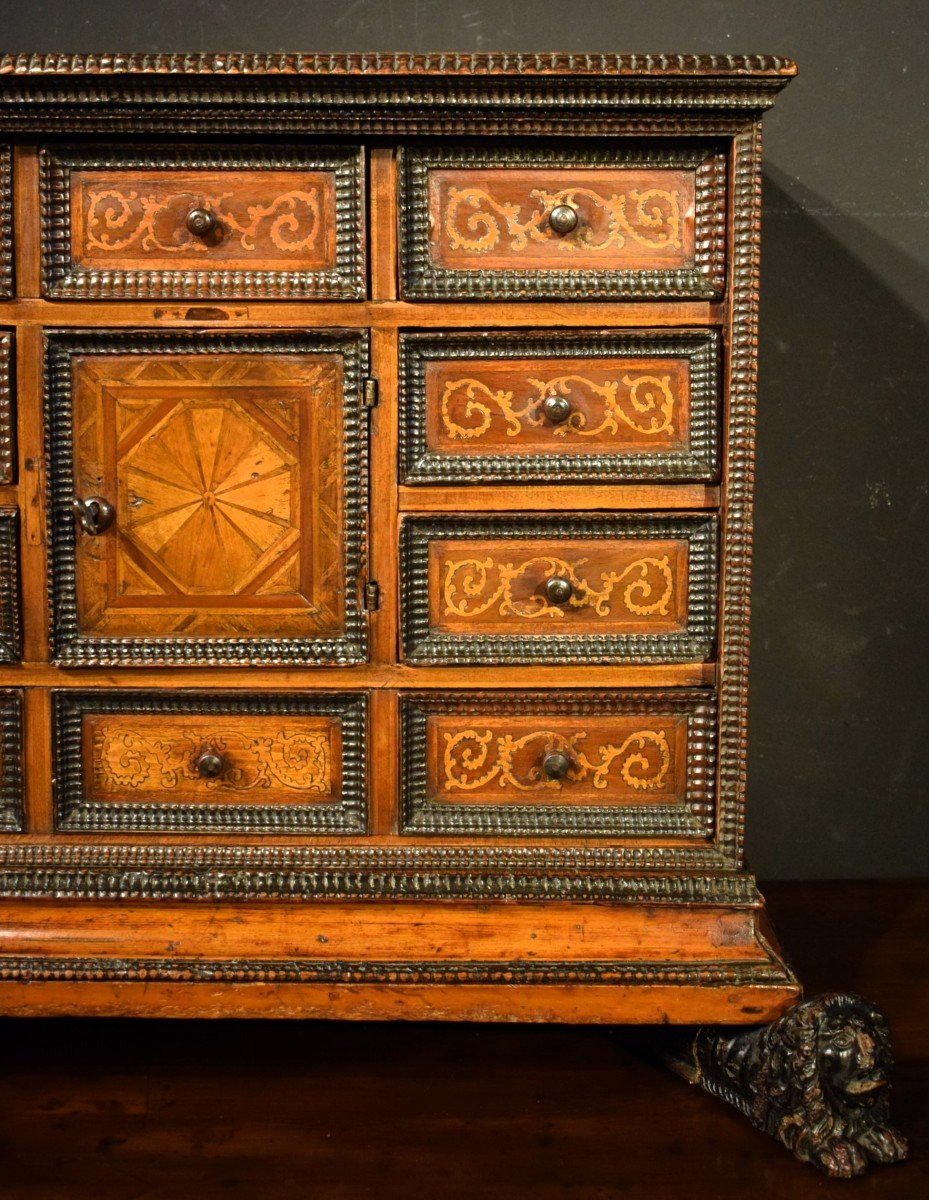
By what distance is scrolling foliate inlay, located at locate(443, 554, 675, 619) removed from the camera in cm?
177

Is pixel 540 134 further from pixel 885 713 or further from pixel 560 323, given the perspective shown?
pixel 885 713

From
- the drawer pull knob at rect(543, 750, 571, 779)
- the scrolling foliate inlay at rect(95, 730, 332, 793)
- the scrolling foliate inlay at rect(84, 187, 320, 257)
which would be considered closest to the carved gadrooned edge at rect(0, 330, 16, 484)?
the scrolling foliate inlay at rect(84, 187, 320, 257)

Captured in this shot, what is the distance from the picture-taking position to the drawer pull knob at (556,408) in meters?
1.71

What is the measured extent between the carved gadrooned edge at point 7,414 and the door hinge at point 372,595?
1.98ft

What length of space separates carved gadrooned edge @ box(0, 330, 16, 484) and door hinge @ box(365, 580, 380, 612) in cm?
60

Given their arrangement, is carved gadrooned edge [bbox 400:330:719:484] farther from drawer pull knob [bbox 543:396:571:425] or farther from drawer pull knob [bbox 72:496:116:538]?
drawer pull knob [bbox 72:496:116:538]

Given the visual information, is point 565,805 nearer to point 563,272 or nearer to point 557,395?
point 557,395

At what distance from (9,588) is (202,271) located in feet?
1.98

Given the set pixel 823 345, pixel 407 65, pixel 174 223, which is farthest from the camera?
pixel 823 345

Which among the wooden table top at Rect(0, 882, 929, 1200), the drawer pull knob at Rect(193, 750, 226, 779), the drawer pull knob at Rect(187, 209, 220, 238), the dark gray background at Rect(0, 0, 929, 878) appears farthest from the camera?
the dark gray background at Rect(0, 0, 929, 878)

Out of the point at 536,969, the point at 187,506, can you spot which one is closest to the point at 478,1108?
the point at 536,969

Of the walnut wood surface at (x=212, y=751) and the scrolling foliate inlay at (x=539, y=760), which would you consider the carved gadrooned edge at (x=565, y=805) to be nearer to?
the scrolling foliate inlay at (x=539, y=760)

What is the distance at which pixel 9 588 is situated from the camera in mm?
1750

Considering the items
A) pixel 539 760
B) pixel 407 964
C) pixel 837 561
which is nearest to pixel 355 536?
pixel 539 760
